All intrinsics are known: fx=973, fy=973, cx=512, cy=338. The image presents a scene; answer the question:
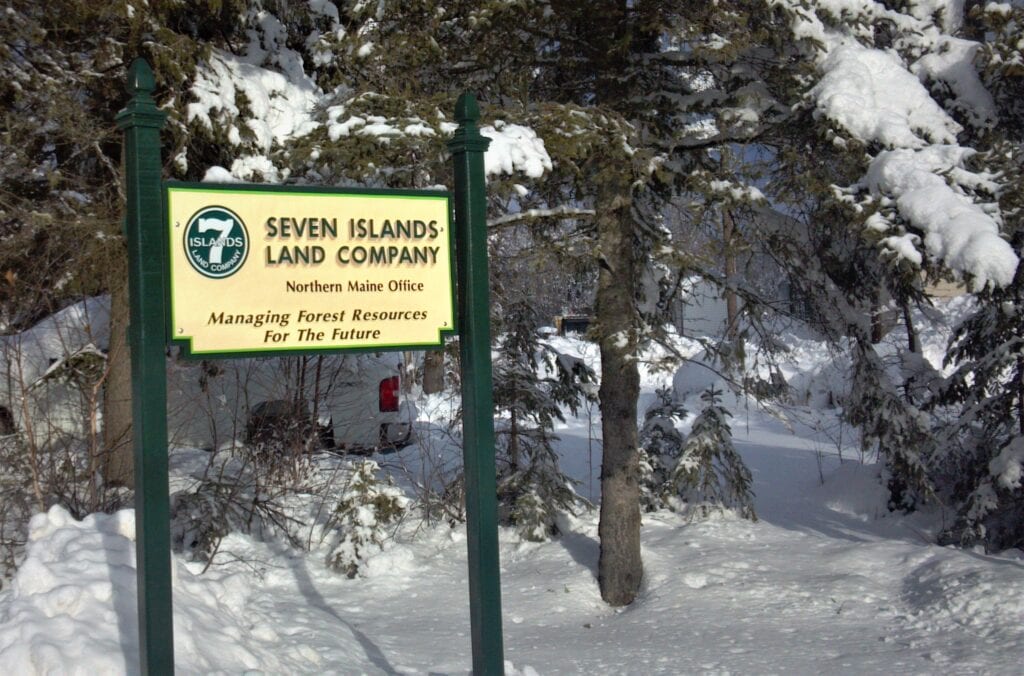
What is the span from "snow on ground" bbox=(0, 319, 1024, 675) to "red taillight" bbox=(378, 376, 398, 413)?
111 cm

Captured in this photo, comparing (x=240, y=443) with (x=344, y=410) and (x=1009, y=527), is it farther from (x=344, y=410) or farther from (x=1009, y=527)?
(x=1009, y=527)

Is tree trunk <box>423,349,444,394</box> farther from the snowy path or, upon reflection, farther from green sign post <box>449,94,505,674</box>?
green sign post <box>449,94,505,674</box>

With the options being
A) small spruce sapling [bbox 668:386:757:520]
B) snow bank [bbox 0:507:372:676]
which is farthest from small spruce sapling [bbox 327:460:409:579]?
small spruce sapling [bbox 668:386:757:520]

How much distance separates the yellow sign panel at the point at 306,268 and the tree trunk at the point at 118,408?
3.79m

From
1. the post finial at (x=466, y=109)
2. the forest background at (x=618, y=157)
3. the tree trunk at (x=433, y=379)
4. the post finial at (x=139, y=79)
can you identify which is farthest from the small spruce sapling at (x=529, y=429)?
the post finial at (x=139, y=79)

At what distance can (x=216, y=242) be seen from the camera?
4090mm

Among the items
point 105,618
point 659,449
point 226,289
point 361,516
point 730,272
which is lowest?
point 361,516

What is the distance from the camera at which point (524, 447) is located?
1090 cm

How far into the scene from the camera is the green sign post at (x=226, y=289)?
3.84 meters

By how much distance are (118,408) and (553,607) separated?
4213 mm

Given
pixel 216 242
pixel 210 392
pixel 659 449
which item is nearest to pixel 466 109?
pixel 216 242

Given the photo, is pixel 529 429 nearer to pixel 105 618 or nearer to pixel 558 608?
pixel 558 608

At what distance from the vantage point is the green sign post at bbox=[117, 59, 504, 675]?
12.6 feet

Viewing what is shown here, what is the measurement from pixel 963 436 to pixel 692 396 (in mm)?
10884
